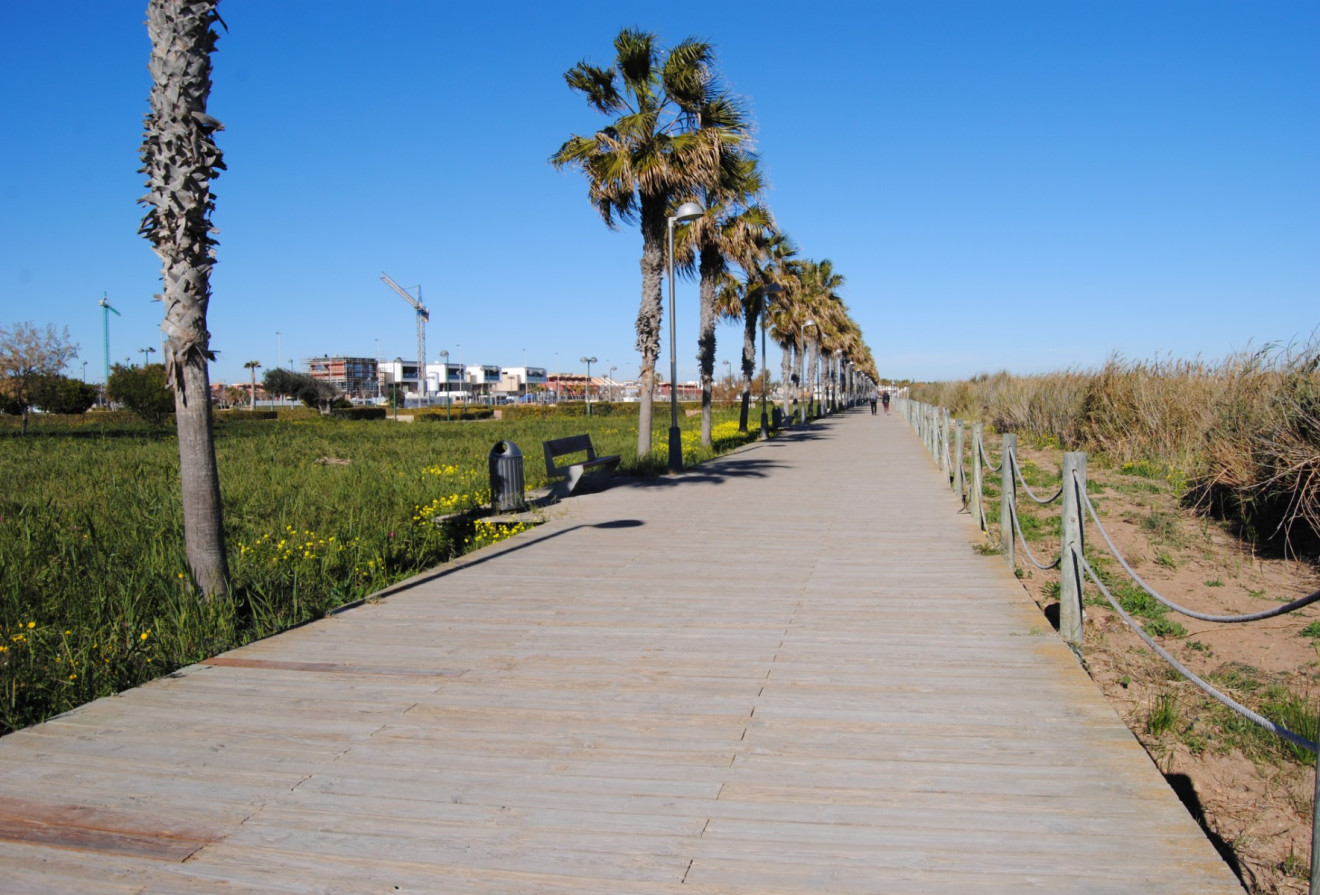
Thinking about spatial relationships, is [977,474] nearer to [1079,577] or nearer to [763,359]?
[1079,577]

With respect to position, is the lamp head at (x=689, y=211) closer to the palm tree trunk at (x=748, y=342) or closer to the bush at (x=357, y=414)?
the palm tree trunk at (x=748, y=342)

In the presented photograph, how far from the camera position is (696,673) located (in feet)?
17.1

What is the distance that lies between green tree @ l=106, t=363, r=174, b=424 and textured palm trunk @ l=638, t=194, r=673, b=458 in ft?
123

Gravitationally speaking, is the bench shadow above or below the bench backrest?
below

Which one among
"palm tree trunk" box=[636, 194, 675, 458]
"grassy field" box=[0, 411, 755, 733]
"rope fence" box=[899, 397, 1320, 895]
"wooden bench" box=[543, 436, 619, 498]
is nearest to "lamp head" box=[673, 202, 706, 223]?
"palm tree trunk" box=[636, 194, 675, 458]

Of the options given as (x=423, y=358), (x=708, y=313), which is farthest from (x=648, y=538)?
(x=423, y=358)

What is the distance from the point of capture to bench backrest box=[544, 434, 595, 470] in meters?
13.8

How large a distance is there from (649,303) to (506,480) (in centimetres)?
898

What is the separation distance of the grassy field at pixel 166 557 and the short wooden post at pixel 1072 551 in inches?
199

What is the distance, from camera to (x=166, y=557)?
23.6 ft

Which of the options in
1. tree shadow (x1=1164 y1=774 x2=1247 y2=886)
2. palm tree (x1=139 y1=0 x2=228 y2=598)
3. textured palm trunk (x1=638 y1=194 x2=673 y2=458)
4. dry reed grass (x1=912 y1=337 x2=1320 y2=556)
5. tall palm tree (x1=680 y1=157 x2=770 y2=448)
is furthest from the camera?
tall palm tree (x1=680 y1=157 x2=770 y2=448)

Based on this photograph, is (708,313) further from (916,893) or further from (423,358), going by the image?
(423,358)

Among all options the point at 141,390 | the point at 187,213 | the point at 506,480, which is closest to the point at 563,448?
the point at 506,480

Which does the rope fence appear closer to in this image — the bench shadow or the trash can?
the bench shadow
